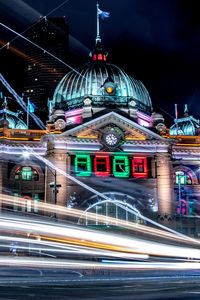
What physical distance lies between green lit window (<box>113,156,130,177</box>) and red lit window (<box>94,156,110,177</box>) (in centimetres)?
93

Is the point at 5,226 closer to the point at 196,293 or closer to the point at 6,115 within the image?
the point at 196,293

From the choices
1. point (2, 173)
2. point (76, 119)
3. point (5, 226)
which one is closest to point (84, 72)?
point (76, 119)

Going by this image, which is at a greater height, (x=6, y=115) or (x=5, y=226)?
(x=6, y=115)

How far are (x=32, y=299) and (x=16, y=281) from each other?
5690 millimetres

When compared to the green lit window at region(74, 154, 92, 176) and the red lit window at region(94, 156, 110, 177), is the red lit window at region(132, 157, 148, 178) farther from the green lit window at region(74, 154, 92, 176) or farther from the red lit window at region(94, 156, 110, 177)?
the green lit window at region(74, 154, 92, 176)

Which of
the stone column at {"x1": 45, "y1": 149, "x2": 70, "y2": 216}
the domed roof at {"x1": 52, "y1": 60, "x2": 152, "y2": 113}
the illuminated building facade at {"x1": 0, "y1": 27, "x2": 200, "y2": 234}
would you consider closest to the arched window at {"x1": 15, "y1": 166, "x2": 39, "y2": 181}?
the illuminated building facade at {"x1": 0, "y1": 27, "x2": 200, "y2": 234}

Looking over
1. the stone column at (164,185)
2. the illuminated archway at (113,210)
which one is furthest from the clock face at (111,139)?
the illuminated archway at (113,210)

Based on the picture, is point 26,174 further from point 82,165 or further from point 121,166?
point 121,166

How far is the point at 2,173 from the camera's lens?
62.8 m

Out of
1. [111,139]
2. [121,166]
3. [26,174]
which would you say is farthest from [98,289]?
[26,174]

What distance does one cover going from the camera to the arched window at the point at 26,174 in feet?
210

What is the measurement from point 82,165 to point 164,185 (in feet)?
36.3

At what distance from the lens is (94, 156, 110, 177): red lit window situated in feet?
205

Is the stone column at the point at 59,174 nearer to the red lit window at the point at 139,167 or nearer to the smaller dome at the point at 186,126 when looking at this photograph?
the red lit window at the point at 139,167
